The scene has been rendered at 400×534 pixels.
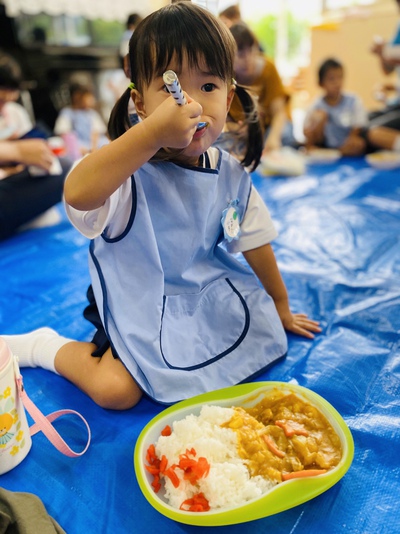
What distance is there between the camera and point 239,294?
83 centimetres

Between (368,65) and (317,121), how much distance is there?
1.96 metres

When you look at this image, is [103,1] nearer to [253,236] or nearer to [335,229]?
[335,229]

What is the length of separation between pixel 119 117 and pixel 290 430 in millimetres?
558

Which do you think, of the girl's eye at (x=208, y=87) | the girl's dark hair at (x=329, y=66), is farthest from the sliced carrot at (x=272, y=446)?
the girl's dark hair at (x=329, y=66)

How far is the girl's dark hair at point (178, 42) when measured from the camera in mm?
568

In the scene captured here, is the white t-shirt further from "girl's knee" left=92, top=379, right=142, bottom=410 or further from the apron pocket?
"girl's knee" left=92, top=379, right=142, bottom=410

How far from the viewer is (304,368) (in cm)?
79

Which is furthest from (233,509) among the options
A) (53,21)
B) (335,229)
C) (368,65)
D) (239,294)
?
(368,65)

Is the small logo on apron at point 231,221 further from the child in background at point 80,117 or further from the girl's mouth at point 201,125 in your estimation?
the child in background at point 80,117

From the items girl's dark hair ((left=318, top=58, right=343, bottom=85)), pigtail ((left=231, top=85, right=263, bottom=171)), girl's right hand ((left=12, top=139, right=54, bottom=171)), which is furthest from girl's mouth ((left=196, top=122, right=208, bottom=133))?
girl's dark hair ((left=318, top=58, right=343, bottom=85))

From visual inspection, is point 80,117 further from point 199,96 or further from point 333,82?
point 199,96

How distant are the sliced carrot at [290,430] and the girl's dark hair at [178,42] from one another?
50 centimetres

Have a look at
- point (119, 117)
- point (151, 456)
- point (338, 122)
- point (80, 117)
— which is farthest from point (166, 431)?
point (80, 117)

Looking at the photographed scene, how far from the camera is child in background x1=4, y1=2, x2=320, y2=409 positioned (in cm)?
56
